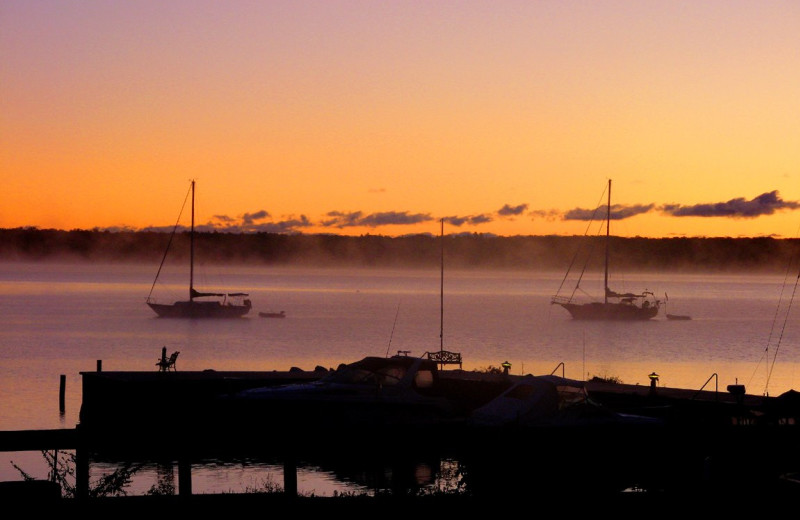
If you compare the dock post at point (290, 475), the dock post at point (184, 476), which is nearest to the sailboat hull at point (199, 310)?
the dock post at point (184, 476)

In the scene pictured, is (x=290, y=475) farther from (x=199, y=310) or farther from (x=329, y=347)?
(x=199, y=310)

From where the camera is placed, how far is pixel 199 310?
122m

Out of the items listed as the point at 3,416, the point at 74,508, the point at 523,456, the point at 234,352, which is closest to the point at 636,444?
the point at 523,456

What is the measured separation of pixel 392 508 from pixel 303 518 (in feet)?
2.93

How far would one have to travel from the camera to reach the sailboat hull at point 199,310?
399 ft

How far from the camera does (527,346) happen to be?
9819 centimetres

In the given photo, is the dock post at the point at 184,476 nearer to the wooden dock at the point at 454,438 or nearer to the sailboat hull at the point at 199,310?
the wooden dock at the point at 454,438

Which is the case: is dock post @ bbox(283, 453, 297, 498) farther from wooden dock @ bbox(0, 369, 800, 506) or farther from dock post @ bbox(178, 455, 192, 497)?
dock post @ bbox(178, 455, 192, 497)

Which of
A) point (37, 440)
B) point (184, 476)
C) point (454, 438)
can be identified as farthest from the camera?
point (184, 476)

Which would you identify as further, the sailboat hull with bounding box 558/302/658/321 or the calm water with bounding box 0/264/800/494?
the sailboat hull with bounding box 558/302/658/321

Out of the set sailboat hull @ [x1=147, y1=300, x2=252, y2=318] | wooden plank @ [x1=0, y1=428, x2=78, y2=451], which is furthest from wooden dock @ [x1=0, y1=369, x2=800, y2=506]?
sailboat hull @ [x1=147, y1=300, x2=252, y2=318]

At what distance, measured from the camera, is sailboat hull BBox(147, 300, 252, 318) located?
12156 centimetres

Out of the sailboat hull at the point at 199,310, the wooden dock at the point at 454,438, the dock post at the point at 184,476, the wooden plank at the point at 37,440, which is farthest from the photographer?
→ the sailboat hull at the point at 199,310

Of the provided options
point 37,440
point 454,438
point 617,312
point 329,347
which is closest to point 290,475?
point 454,438
